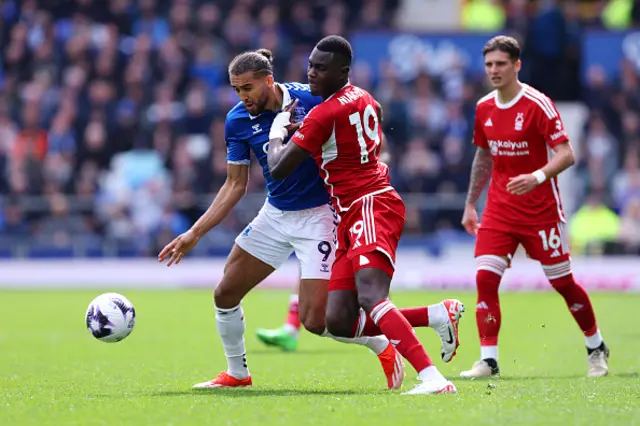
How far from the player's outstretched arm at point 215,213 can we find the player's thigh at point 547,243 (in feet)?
8.02

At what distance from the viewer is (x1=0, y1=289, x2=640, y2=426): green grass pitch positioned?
21.1ft

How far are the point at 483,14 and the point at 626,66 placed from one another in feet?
11.3

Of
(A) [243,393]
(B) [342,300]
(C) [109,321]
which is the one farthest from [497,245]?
(C) [109,321]

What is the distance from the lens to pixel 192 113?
2122 cm

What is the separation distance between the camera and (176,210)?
19.7 m

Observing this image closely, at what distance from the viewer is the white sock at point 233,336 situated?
8.35m

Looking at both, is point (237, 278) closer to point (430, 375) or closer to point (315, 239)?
point (315, 239)

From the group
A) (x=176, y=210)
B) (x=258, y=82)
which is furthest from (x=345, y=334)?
(x=176, y=210)

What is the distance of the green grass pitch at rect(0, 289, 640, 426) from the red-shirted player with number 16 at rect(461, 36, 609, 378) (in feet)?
1.24

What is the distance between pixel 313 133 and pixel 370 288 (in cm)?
104

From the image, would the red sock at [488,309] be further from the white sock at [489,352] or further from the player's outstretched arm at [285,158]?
the player's outstretched arm at [285,158]

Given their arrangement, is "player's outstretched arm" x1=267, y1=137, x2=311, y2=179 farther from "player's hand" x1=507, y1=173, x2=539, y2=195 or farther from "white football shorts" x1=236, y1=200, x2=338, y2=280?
"player's hand" x1=507, y1=173, x2=539, y2=195

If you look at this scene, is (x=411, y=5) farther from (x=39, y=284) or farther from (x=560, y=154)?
(x=560, y=154)

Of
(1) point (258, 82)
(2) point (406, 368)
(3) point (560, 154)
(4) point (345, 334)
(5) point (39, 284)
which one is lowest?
(5) point (39, 284)
